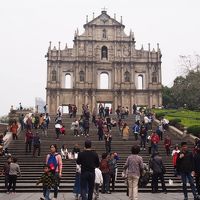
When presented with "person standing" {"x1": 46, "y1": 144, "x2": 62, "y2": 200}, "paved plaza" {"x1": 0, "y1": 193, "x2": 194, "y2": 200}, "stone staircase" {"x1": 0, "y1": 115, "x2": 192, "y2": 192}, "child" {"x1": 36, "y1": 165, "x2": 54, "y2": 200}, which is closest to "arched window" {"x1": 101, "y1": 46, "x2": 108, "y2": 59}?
"stone staircase" {"x1": 0, "y1": 115, "x2": 192, "y2": 192}

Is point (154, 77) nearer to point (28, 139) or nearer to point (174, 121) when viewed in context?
point (174, 121)

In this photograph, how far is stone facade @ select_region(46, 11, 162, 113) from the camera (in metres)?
60.4

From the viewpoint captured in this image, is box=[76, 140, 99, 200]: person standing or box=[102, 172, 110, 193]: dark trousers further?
box=[102, 172, 110, 193]: dark trousers

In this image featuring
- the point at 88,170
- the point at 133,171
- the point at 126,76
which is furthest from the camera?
the point at 126,76

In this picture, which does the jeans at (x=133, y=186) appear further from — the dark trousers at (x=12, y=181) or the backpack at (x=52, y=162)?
the dark trousers at (x=12, y=181)

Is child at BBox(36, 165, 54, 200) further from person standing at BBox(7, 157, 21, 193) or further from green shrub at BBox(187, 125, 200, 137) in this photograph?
green shrub at BBox(187, 125, 200, 137)

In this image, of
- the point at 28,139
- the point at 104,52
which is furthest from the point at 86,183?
the point at 104,52

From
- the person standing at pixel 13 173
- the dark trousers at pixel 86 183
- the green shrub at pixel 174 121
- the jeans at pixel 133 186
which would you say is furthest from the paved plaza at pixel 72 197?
the green shrub at pixel 174 121

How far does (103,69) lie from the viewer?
61781mm

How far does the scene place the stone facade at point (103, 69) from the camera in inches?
2377

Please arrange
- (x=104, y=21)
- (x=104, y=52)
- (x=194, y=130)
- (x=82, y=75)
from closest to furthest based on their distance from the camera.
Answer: (x=194, y=130)
(x=82, y=75)
(x=104, y=52)
(x=104, y=21)

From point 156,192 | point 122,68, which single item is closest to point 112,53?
point 122,68

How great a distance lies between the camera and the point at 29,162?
2200 cm

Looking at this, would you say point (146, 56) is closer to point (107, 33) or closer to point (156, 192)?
point (107, 33)
